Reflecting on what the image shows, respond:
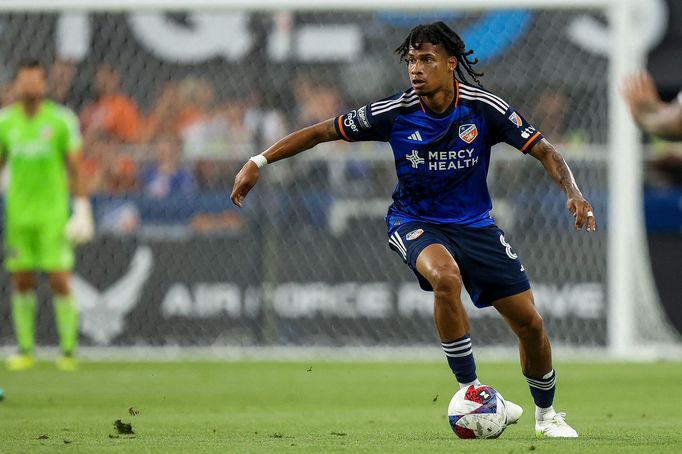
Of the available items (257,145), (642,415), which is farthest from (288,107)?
(642,415)

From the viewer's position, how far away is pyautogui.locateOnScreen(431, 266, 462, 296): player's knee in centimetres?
653

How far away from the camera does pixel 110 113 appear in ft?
48.5

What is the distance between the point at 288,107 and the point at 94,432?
7.96 meters

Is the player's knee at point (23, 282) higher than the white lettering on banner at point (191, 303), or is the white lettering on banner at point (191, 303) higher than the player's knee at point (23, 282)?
the player's knee at point (23, 282)

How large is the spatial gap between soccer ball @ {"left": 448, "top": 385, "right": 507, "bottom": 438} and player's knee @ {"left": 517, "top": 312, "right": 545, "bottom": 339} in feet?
1.43

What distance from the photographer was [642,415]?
8312mm

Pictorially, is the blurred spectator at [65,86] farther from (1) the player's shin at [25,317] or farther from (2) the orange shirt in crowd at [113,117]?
(1) the player's shin at [25,317]

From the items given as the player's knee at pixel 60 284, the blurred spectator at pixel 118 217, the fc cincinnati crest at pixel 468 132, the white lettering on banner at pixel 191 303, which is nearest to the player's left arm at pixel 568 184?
the fc cincinnati crest at pixel 468 132

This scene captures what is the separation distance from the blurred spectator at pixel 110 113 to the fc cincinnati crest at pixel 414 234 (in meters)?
8.06

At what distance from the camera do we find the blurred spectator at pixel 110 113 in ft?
48.2

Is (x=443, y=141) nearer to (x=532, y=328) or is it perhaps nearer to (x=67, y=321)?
(x=532, y=328)

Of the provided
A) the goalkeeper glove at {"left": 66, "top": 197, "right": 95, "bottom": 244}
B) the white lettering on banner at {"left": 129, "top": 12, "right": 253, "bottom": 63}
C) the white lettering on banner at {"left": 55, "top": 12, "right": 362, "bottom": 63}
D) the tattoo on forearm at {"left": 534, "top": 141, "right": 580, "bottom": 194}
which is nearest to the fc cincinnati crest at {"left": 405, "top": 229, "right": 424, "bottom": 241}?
the tattoo on forearm at {"left": 534, "top": 141, "right": 580, "bottom": 194}

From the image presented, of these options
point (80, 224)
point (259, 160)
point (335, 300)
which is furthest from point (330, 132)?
point (335, 300)

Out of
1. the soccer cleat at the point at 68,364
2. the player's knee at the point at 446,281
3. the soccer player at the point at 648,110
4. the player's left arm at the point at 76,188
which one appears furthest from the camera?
the player's left arm at the point at 76,188
